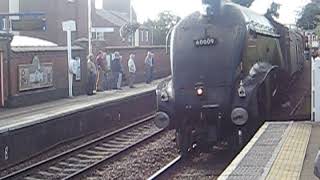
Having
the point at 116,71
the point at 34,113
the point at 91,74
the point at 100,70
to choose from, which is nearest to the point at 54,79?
the point at 91,74

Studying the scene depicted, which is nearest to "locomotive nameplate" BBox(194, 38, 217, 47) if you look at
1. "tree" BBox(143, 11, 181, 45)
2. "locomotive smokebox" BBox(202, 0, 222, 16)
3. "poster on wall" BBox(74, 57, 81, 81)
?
"locomotive smokebox" BBox(202, 0, 222, 16)

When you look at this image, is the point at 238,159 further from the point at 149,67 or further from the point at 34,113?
the point at 149,67

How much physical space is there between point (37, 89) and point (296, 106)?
845 cm

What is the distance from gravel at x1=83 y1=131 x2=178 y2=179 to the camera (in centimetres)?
1212

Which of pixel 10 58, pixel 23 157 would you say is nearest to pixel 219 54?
pixel 23 157

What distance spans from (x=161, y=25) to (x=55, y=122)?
5218 centimetres

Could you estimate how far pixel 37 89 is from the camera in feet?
69.4

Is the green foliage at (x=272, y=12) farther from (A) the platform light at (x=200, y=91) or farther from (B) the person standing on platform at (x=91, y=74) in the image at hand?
(A) the platform light at (x=200, y=91)

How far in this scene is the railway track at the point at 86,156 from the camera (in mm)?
12312

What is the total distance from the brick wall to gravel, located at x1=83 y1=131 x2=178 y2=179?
5577mm

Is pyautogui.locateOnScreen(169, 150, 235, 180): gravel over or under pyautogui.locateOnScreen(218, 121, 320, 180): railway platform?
under

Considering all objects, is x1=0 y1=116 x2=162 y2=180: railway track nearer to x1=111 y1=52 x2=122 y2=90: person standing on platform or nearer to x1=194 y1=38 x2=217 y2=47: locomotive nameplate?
x1=194 y1=38 x2=217 y2=47: locomotive nameplate

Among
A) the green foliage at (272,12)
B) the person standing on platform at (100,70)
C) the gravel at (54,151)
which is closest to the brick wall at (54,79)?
the person standing on platform at (100,70)

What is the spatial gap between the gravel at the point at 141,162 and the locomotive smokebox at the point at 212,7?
124 inches
